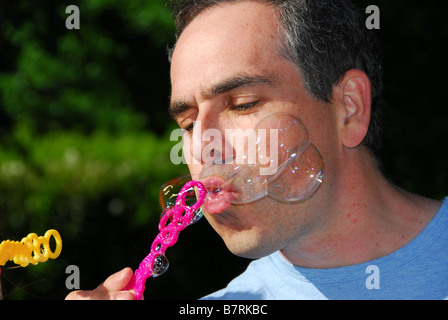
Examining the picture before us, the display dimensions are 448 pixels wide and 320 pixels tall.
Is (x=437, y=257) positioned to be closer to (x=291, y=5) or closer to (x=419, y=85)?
(x=291, y=5)

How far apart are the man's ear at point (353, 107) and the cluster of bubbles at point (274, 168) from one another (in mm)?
147

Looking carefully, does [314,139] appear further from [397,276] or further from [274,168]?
[397,276]

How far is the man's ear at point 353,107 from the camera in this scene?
6.81 ft

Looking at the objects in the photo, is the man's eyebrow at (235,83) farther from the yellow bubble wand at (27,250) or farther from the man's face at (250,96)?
the yellow bubble wand at (27,250)

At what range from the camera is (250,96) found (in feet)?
6.35

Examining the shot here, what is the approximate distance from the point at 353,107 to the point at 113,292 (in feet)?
3.31

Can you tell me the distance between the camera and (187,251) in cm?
525

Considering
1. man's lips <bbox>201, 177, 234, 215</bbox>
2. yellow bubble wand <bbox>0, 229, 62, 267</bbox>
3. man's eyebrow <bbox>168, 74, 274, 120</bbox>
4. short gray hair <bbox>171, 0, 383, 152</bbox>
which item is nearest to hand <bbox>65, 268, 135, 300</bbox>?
yellow bubble wand <bbox>0, 229, 62, 267</bbox>

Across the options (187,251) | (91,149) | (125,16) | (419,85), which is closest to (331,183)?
(187,251)

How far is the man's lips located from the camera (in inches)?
77.7

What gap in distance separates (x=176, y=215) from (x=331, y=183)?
0.53 meters

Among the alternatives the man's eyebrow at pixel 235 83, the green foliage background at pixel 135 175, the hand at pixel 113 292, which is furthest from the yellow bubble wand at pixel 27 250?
the green foliage background at pixel 135 175

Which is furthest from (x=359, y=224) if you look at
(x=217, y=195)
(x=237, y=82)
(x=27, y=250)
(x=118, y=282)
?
(x=27, y=250)
